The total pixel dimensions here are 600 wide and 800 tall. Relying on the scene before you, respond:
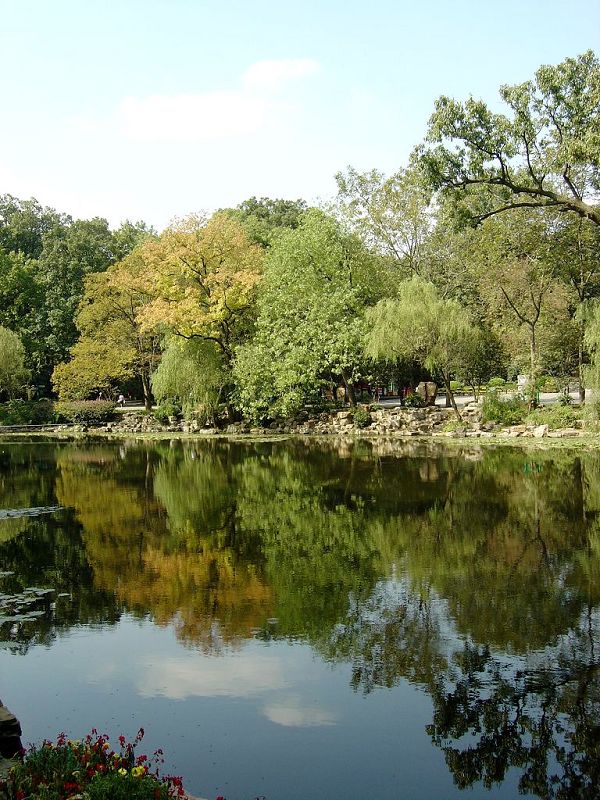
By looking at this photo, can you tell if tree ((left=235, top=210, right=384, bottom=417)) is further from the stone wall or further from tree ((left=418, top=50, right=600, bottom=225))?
tree ((left=418, top=50, right=600, bottom=225))

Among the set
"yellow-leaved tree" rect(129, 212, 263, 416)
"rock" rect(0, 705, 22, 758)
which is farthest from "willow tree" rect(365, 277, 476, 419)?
"rock" rect(0, 705, 22, 758)

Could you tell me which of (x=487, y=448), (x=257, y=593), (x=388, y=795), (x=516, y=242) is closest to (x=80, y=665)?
(x=257, y=593)

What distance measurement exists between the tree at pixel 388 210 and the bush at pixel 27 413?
846 inches

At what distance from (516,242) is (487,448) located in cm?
971

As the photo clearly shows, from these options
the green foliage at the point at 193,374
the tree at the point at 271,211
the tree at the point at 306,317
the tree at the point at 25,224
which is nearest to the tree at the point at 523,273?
the tree at the point at 306,317

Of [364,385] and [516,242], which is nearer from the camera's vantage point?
[516,242]

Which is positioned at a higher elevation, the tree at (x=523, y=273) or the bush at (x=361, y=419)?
the tree at (x=523, y=273)

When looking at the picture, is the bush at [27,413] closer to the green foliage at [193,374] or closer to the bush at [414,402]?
the green foliage at [193,374]

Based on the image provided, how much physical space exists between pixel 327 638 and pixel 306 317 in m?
28.5

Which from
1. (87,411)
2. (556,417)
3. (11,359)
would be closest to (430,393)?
(556,417)

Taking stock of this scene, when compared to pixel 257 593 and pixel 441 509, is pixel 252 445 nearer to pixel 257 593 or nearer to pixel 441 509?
pixel 441 509

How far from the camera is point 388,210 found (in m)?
38.7

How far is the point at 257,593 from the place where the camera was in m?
10.9

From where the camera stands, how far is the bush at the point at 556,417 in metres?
29.4
